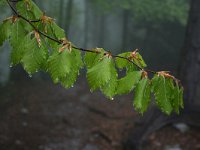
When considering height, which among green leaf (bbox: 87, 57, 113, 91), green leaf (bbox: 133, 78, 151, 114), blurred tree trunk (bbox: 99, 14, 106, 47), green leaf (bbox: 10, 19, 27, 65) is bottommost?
blurred tree trunk (bbox: 99, 14, 106, 47)

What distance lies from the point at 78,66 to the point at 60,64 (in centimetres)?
17

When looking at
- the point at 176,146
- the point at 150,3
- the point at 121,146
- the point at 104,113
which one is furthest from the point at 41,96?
the point at 150,3

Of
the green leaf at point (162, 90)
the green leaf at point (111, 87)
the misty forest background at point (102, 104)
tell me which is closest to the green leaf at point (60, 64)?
the green leaf at point (111, 87)

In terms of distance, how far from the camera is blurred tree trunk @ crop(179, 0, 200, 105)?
9.55 metres

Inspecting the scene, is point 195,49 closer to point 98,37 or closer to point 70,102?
point 70,102

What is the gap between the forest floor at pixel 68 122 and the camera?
30.7ft

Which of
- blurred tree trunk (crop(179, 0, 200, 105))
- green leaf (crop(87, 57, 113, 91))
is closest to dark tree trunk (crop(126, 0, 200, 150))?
blurred tree trunk (crop(179, 0, 200, 105))

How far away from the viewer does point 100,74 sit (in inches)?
96.5

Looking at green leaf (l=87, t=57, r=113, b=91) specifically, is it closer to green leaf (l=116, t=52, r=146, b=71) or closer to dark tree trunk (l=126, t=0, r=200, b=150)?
green leaf (l=116, t=52, r=146, b=71)

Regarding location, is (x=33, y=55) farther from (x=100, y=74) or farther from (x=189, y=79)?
(x=189, y=79)

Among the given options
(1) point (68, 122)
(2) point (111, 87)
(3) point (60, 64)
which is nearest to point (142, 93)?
(2) point (111, 87)

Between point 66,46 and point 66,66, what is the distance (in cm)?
15

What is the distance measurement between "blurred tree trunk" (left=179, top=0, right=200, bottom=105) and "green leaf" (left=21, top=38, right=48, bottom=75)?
7.68 metres

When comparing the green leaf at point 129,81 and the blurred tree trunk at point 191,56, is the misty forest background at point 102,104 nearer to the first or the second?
the blurred tree trunk at point 191,56
